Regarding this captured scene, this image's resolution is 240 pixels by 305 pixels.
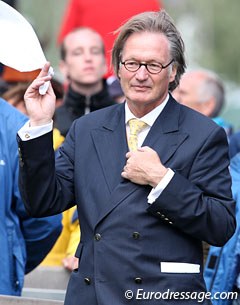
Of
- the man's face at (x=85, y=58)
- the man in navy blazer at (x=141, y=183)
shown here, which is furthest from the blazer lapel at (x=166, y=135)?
the man's face at (x=85, y=58)

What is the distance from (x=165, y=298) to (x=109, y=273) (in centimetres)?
27

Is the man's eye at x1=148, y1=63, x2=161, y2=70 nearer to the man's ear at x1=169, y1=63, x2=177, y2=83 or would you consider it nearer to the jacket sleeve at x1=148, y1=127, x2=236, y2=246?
the man's ear at x1=169, y1=63, x2=177, y2=83

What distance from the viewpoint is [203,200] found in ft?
15.3

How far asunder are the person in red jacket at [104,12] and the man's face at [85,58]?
1.77 m

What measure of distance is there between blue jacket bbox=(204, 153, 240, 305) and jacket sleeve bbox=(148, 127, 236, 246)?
111 cm

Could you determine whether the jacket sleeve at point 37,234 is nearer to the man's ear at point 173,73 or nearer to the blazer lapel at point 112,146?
the blazer lapel at point 112,146

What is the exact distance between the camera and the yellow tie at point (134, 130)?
4875 mm

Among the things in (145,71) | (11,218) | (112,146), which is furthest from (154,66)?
(11,218)

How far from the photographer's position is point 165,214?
4.64 m

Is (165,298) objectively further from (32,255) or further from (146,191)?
(32,255)

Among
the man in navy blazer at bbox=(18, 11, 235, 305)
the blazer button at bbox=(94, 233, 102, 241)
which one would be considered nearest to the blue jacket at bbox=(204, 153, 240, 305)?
the man in navy blazer at bbox=(18, 11, 235, 305)

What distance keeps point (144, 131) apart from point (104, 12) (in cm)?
558

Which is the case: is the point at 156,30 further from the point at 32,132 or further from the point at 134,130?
the point at 32,132

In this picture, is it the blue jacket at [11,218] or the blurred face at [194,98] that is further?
the blurred face at [194,98]
